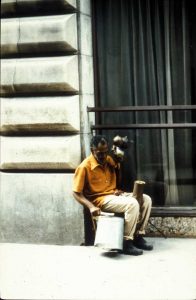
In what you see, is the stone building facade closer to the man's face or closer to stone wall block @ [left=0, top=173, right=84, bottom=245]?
stone wall block @ [left=0, top=173, right=84, bottom=245]

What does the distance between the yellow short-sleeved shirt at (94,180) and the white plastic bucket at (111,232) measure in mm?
300

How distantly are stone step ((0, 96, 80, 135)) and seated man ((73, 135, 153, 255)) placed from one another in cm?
51

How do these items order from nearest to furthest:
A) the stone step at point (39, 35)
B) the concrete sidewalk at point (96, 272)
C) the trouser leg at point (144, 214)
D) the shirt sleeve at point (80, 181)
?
the concrete sidewalk at point (96, 272), the shirt sleeve at point (80, 181), the trouser leg at point (144, 214), the stone step at point (39, 35)

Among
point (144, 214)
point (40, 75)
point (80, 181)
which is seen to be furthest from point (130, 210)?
point (40, 75)

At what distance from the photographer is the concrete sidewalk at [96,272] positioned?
183 inches

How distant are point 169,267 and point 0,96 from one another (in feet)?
9.42

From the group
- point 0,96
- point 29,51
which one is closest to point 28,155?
point 0,96

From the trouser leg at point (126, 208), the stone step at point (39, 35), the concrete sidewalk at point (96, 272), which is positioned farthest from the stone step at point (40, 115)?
the concrete sidewalk at point (96, 272)

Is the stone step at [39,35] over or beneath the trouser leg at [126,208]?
over

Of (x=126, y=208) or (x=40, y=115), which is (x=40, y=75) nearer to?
(x=40, y=115)

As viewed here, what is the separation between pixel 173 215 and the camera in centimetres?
628

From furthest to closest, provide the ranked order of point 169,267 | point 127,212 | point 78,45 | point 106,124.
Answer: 1. point 106,124
2. point 78,45
3. point 127,212
4. point 169,267

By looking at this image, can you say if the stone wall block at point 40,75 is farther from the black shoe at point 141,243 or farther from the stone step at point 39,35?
the black shoe at point 141,243

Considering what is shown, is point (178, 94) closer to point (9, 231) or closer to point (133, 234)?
point (133, 234)
